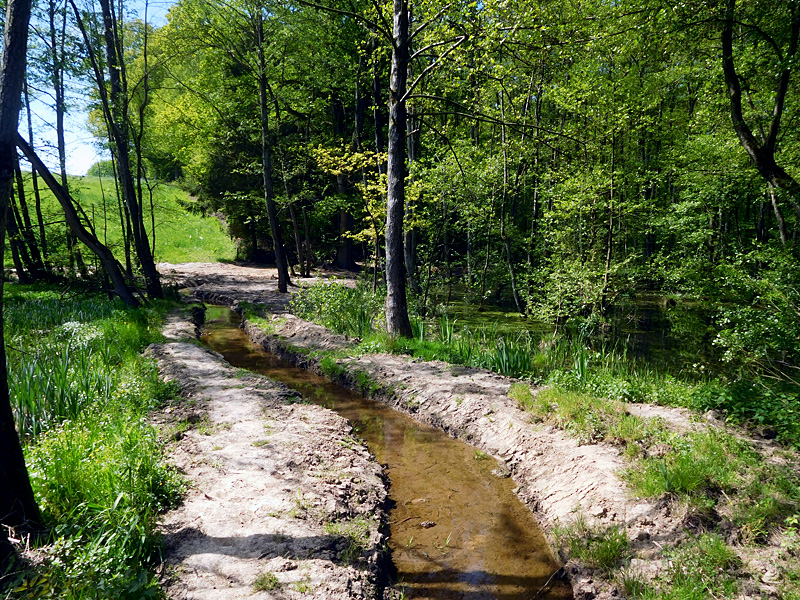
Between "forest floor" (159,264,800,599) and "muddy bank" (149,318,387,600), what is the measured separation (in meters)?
0.20

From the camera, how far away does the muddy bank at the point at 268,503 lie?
12.2ft

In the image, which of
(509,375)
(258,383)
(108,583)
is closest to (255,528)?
(108,583)

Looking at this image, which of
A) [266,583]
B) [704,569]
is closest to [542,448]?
[704,569]

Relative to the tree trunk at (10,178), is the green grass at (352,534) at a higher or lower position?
lower

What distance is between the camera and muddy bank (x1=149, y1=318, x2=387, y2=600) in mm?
3713

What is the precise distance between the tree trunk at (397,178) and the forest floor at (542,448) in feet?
3.59

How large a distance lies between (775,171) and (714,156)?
369 inches

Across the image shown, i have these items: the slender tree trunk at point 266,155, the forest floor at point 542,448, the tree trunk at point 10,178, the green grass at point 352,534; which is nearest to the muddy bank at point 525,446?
the forest floor at point 542,448

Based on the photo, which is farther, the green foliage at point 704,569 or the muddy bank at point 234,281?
the muddy bank at point 234,281

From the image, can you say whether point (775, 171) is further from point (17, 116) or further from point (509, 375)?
point (17, 116)

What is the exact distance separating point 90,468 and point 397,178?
7.65 m

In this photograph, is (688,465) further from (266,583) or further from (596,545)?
(266,583)

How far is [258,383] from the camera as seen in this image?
8.42 meters

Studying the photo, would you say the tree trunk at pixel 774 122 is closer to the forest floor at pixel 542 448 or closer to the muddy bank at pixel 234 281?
the forest floor at pixel 542 448
